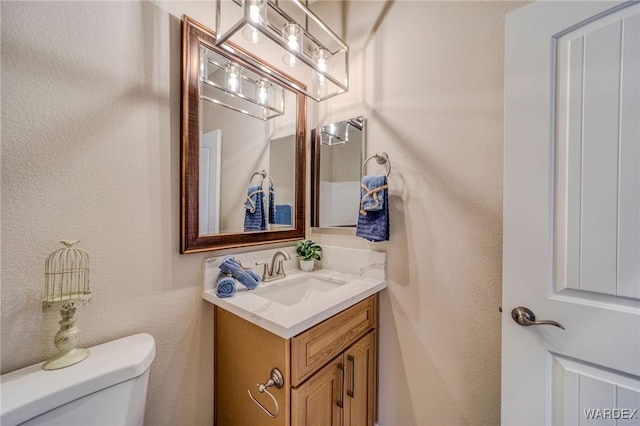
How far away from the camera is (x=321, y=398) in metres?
0.92

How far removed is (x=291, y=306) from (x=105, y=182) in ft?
2.69

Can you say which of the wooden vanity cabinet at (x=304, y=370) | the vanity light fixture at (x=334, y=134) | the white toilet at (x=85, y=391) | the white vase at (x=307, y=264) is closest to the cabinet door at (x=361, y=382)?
the wooden vanity cabinet at (x=304, y=370)

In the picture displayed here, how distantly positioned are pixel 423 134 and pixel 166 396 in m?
1.64

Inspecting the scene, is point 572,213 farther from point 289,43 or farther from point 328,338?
point 289,43

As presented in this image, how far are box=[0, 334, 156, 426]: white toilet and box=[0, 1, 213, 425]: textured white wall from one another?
105 millimetres

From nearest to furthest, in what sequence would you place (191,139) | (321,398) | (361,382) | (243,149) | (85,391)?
(85,391), (321,398), (191,139), (361,382), (243,149)

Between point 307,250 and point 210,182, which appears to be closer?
point 210,182

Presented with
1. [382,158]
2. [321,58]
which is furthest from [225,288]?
[321,58]

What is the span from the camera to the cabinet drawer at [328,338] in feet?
2.69

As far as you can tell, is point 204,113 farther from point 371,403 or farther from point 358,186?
point 371,403

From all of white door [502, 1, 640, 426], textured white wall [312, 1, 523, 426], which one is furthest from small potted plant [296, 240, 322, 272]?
white door [502, 1, 640, 426]

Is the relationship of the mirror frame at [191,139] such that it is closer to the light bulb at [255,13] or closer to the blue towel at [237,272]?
the blue towel at [237,272]

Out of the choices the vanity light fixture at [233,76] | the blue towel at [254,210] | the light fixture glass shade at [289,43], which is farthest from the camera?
the blue towel at [254,210]

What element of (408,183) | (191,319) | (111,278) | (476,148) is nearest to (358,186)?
(408,183)
